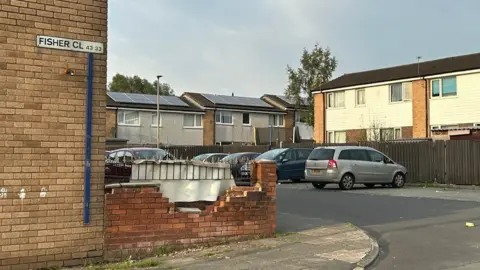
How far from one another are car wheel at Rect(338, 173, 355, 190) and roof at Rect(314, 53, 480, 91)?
1401cm

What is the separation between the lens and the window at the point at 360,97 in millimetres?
36000

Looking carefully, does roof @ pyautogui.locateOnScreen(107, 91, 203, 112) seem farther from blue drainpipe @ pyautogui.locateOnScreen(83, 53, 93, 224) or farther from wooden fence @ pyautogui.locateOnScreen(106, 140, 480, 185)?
blue drainpipe @ pyautogui.locateOnScreen(83, 53, 93, 224)

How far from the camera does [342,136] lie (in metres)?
37.6

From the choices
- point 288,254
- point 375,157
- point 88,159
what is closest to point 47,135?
point 88,159

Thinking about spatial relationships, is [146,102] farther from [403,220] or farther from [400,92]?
[403,220]

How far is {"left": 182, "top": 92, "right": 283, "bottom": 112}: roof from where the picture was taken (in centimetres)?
4922

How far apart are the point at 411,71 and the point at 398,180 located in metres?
14.6

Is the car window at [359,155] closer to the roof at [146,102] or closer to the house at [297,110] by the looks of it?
the roof at [146,102]

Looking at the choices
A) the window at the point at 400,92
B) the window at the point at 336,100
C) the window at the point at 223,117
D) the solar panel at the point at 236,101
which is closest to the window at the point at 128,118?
the window at the point at 223,117

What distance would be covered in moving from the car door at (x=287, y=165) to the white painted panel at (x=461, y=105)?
38.9 ft

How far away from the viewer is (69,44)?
7.14 metres

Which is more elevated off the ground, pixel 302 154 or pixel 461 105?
pixel 461 105

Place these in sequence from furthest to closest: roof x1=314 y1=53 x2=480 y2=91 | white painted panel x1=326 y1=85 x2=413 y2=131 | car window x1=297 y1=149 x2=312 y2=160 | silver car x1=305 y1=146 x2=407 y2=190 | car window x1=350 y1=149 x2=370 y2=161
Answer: white painted panel x1=326 y1=85 x2=413 y2=131 < roof x1=314 y1=53 x2=480 y2=91 < car window x1=297 y1=149 x2=312 y2=160 < car window x1=350 y1=149 x2=370 y2=161 < silver car x1=305 y1=146 x2=407 y2=190

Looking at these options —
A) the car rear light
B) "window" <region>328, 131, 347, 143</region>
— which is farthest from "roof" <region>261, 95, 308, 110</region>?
the car rear light
